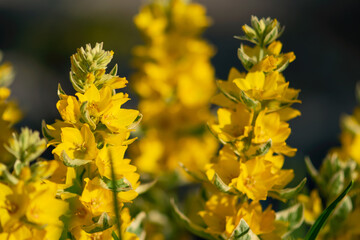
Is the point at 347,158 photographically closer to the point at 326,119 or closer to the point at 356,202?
the point at 356,202

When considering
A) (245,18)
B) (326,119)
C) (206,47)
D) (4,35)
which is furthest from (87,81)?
(245,18)

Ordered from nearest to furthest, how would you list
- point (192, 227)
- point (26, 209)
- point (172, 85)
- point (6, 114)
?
point (26, 209), point (192, 227), point (6, 114), point (172, 85)

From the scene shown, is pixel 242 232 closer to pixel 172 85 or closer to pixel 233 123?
pixel 233 123

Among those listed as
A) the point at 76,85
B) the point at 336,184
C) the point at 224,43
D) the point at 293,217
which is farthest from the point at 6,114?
the point at 224,43

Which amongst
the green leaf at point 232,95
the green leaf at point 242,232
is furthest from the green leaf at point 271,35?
the green leaf at point 242,232

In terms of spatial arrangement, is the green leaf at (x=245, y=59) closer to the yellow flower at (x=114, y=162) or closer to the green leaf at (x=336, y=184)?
the yellow flower at (x=114, y=162)
